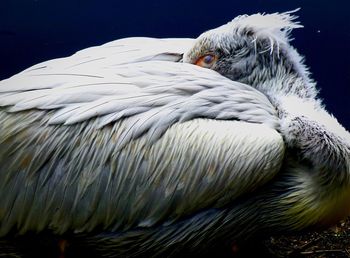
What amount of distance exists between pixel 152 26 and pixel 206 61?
30 centimetres

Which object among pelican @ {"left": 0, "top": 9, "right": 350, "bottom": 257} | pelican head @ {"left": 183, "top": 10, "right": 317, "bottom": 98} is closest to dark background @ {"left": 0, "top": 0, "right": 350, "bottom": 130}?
pelican @ {"left": 0, "top": 9, "right": 350, "bottom": 257}

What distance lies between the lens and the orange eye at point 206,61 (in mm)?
1444

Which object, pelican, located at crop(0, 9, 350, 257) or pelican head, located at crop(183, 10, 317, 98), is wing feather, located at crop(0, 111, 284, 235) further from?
pelican head, located at crop(183, 10, 317, 98)

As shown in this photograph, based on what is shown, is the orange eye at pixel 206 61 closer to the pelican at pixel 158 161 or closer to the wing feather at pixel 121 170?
the pelican at pixel 158 161

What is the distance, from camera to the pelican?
1237mm

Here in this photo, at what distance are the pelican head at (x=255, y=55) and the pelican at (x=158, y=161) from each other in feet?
0.27

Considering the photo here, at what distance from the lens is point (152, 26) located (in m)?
1.68

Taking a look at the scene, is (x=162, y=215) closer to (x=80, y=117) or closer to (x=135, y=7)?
(x=80, y=117)

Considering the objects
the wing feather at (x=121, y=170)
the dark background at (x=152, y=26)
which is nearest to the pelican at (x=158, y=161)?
the wing feather at (x=121, y=170)

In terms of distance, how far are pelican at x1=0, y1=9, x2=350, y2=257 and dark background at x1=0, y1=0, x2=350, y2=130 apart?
139 millimetres

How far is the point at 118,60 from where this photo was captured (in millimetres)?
1431

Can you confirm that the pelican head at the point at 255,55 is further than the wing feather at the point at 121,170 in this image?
Yes

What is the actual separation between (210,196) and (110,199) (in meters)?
0.22

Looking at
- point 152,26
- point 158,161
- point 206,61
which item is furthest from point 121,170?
point 152,26
